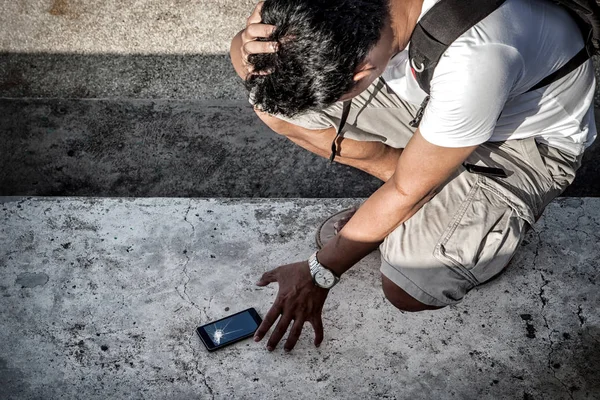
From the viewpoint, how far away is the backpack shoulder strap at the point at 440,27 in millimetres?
1555

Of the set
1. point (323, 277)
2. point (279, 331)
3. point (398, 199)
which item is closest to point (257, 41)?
point (398, 199)

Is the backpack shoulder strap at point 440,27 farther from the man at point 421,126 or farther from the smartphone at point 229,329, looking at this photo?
the smartphone at point 229,329

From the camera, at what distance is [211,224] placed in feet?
7.27

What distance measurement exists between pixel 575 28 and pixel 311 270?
907mm

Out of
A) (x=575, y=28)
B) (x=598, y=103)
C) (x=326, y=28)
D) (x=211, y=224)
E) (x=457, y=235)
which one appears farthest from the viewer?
(x=598, y=103)

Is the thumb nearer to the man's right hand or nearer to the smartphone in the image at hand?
the smartphone

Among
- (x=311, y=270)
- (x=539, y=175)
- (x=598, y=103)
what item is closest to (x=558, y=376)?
(x=539, y=175)

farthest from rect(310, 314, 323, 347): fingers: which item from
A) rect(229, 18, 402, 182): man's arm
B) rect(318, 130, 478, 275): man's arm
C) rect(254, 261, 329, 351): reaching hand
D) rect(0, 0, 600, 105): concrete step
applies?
rect(0, 0, 600, 105): concrete step

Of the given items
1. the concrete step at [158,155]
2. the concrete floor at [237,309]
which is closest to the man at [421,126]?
the concrete floor at [237,309]

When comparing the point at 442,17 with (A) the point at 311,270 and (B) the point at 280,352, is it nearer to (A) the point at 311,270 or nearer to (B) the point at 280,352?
(A) the point at 311,270

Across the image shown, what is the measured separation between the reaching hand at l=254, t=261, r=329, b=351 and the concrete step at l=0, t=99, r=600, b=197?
71 centimetres

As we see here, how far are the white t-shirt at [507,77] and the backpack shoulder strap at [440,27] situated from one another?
1 centimetres

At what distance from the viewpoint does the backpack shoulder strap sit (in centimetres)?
155

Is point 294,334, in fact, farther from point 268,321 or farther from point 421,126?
point 421,126
